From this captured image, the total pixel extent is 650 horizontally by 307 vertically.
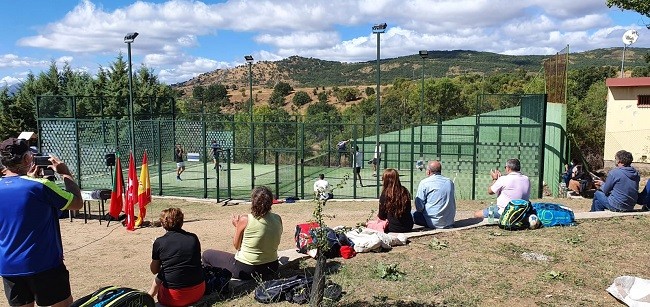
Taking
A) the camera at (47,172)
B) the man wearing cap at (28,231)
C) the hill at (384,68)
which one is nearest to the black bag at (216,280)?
the man wearing cap at (28,231)

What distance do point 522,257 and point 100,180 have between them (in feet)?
49.3

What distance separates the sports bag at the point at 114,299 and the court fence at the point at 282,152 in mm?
8592

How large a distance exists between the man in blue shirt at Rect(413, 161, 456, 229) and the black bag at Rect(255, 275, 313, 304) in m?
2.92

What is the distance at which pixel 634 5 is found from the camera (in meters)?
14.3

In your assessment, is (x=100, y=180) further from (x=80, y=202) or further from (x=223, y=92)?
(x=223, y=92)

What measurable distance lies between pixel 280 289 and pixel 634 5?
13.7m

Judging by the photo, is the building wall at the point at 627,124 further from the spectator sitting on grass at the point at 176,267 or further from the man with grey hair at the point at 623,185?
the spectator sitting on grass at the point at 176,267

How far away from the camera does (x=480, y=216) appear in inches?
320

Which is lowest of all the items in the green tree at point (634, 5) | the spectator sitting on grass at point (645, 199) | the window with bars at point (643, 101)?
the spectator sitting on grass at point (645, 199)

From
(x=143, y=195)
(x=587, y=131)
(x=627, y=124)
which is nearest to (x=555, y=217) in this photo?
(x=143, y=195)

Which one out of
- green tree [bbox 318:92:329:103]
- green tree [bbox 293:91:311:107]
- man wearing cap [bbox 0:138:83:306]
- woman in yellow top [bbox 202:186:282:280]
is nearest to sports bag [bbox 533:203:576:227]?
woman in yellow top [bbox 202:186:282:280]

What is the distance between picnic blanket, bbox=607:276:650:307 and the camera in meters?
4.61

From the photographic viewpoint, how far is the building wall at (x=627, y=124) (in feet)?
61.8

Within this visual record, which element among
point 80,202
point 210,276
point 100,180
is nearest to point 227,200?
point 100,180
